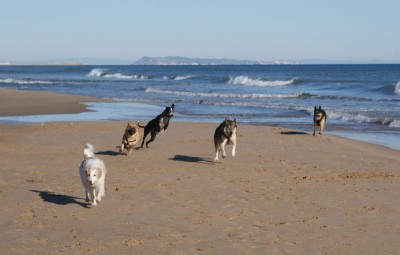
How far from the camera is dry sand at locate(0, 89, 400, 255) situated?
644 cm

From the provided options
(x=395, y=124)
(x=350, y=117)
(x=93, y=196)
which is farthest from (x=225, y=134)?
(x=350, y=117)

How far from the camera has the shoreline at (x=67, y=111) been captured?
21.4 m

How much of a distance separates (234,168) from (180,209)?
3.36 metres

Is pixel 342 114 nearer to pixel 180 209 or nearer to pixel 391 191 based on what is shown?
pixel 391 191

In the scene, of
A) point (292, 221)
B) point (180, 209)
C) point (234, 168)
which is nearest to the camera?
point (292, 221)

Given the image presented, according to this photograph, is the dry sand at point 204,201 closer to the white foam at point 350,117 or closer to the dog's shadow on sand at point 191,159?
the dog's shadow on sand at point 191,159

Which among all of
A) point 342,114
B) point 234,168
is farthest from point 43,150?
point 342,114

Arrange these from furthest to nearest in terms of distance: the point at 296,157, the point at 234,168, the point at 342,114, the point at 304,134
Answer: the point at 342,114, the point at 304,134, the point at 296,157, the point at 234,168

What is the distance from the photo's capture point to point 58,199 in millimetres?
8375

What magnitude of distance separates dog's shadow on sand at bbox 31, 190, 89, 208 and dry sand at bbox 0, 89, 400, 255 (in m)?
0.03

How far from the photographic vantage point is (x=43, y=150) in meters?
13.3

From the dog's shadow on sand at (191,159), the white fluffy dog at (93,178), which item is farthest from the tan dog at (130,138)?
the white fluffy dog at (93,178)

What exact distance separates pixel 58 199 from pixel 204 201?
2030 millimetres

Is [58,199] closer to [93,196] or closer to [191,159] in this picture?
[93,196]
